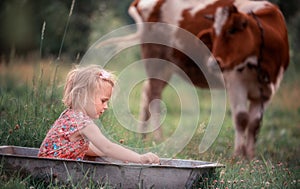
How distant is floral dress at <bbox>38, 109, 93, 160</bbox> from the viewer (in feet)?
12.7

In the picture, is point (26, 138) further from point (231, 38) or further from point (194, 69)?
point (194, 69)

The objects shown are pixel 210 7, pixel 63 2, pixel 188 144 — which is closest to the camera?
pixel 188 144

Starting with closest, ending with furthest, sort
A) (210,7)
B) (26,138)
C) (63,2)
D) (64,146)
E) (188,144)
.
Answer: (64,146)
(26,138)
(188,144)
(210,7)
(63,2)

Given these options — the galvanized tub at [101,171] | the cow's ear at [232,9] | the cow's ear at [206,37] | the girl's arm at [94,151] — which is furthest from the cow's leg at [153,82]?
the galvanized tub at [101,171]

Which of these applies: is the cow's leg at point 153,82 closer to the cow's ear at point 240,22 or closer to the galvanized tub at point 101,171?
the cow's ear at point 240,22

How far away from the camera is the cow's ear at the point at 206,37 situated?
7.53m

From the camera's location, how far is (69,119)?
12.8 feet

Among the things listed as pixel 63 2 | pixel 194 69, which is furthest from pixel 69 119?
pixel 63 2

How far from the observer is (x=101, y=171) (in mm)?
3635

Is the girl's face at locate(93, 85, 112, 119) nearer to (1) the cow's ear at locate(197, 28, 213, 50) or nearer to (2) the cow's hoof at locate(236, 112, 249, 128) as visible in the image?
(2) the cow's hoof at locate(236, 112, 249, 128)

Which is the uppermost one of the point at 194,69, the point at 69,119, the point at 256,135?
the point at 69,119

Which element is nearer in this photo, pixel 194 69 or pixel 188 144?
pixel 188 144

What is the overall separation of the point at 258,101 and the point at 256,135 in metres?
0.43

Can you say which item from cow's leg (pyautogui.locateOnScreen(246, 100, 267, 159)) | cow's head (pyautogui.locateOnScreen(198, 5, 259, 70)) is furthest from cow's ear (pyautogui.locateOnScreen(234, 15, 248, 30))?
cow's leg (pyautogui.locateOnScreen(246, 100, 267, 159))
